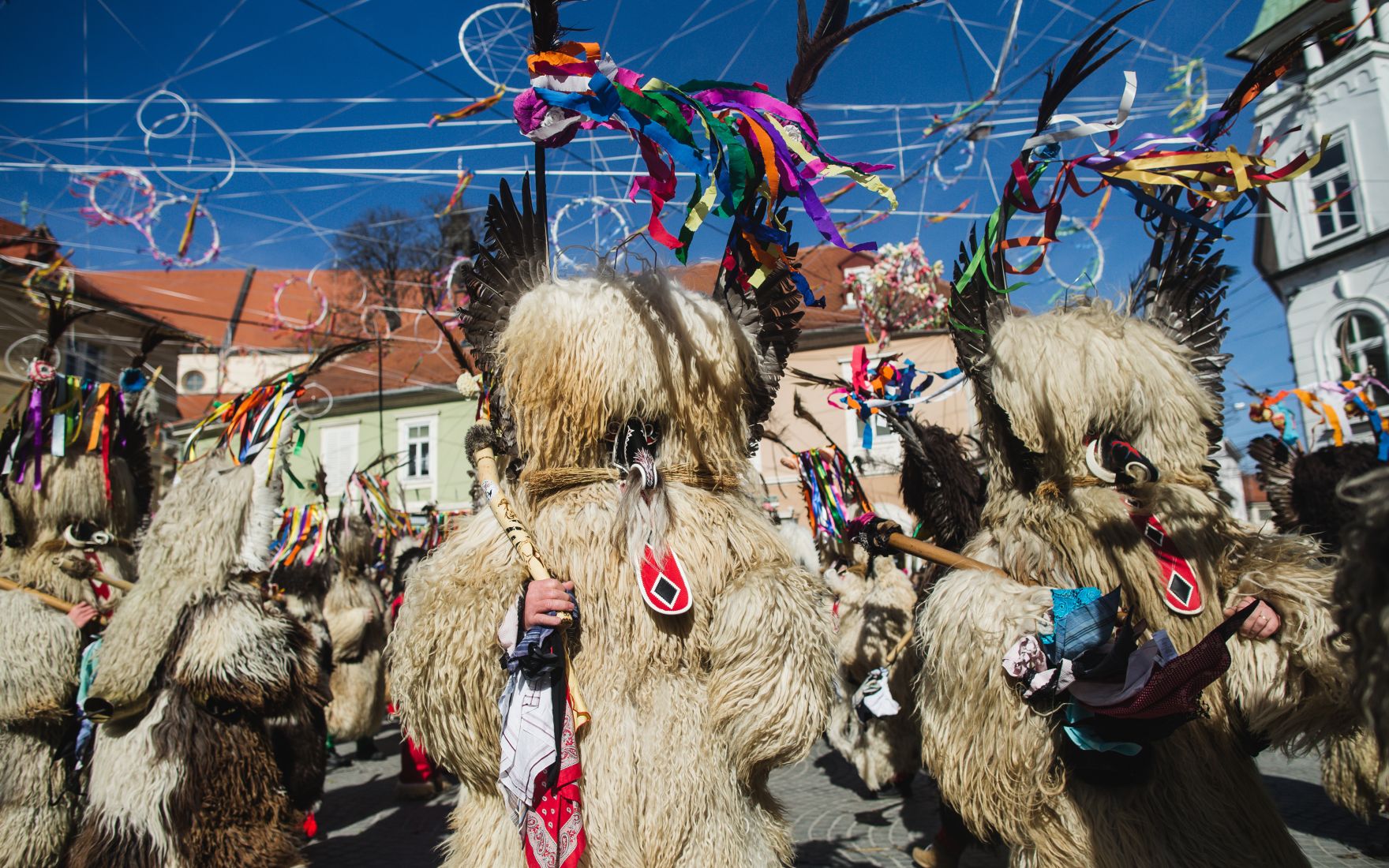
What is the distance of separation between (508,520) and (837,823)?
11.5 ft

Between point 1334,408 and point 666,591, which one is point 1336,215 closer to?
point 1334,408

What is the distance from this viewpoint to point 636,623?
83.0 inches

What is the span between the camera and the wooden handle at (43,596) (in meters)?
3.46

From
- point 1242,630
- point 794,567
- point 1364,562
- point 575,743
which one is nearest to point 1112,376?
point 1242,630

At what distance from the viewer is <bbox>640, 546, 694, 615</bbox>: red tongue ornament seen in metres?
2.07

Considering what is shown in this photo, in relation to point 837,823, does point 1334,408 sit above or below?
above

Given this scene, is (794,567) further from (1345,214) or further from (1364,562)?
(1345,214)

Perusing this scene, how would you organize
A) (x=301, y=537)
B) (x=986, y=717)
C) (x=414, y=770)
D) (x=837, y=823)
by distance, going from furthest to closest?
(x=301, y=537)
(x=414, y=770)
(x=837, y=823)
(x=986, y=717)

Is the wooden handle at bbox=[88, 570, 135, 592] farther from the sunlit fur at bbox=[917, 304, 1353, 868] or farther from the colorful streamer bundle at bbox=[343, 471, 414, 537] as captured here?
the colorful streamer bundle at bbox=[343, 471, 414, 537]

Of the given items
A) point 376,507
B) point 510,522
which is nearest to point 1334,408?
point 510,522

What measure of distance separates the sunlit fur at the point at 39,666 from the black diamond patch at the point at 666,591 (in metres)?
2.90

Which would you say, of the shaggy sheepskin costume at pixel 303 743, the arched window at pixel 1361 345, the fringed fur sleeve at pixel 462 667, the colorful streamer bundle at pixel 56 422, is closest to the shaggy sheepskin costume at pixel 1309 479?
the fringed fur sleeve at pixel 462 667

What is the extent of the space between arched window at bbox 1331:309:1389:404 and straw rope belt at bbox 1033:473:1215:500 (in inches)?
494

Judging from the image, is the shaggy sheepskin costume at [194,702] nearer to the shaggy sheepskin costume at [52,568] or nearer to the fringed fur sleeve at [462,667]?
the shaggy sheepskin costume at [52,568]
